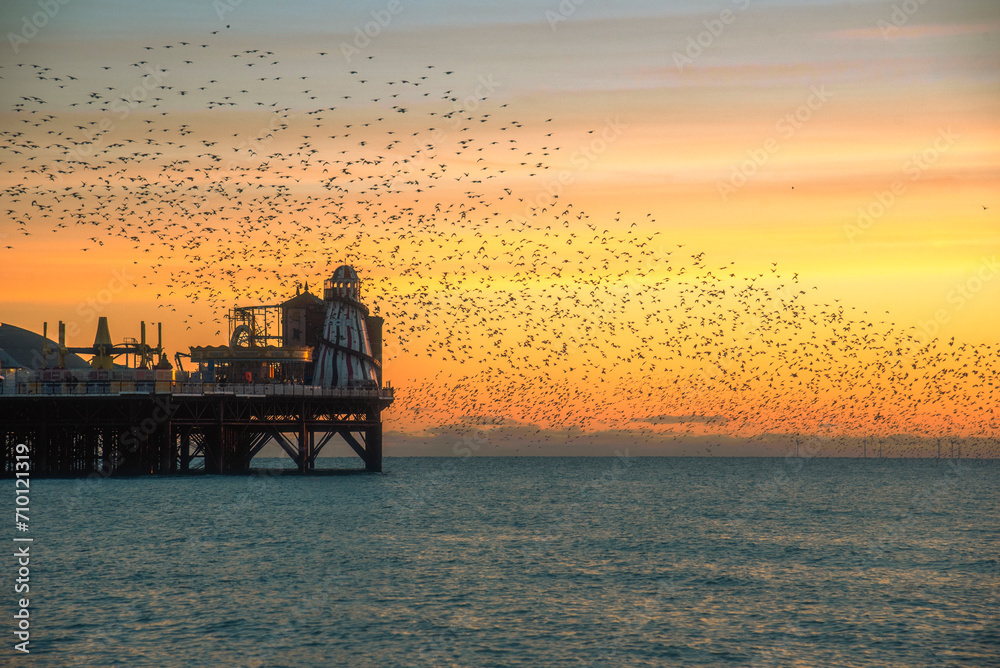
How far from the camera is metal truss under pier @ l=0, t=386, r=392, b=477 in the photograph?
78.8 m

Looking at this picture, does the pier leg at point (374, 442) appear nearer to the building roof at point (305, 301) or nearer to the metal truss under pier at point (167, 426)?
the metal truss under pier at point (167, 426)

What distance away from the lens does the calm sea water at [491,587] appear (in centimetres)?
2856

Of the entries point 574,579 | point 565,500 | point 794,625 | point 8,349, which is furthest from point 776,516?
point 8,349

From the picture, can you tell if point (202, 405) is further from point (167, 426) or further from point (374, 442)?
point (374, 442)

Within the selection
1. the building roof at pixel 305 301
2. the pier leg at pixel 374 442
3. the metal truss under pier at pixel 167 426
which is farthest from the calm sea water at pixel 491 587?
the building roof at pixel 305 301

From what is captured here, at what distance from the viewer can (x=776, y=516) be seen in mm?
74062

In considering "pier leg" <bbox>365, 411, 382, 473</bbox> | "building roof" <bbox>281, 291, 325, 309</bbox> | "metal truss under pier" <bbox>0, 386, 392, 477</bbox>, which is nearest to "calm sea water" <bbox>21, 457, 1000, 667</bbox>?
"metal truss under pier" <bbox>0, 386, 392, 477</bbox>

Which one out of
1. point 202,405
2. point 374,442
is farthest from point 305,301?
point 202,405

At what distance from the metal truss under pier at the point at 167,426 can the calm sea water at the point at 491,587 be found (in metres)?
9.54

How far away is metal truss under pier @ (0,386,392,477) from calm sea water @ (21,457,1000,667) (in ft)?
31.3

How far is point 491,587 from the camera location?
3803 centimetres

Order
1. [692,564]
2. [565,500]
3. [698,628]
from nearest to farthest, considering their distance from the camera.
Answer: [698,628], [692,564], [565,500]

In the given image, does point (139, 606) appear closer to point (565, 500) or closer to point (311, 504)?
point (311, 504)

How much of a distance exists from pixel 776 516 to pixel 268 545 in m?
39.3
